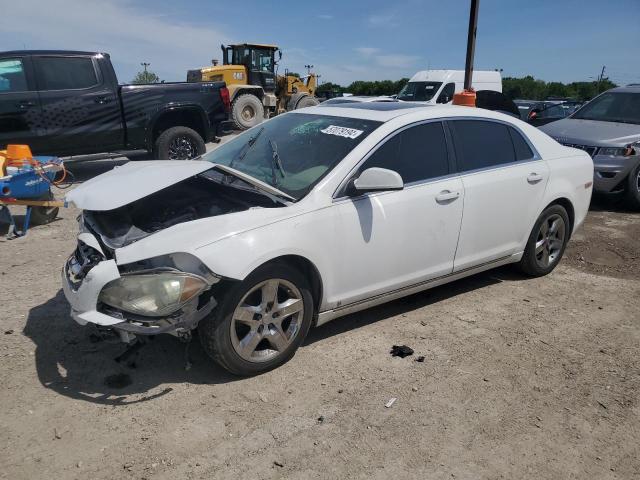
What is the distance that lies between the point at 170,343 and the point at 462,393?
6.45ft

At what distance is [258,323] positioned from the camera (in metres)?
3.21

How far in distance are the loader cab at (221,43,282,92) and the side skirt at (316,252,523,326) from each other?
16395 millimetres

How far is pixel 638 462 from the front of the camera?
8.75 feet

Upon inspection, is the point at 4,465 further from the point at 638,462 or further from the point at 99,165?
the point at 99,165

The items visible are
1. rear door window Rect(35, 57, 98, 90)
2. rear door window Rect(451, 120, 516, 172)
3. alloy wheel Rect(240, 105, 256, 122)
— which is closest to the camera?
rear door window Rect(451, 120, 516, 172)

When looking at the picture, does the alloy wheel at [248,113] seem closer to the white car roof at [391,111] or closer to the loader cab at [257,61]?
the loader cab at [257,61]

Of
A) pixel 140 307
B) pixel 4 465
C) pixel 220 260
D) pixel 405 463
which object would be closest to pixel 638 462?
pixel 405 463

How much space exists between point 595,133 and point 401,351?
20.4 ft

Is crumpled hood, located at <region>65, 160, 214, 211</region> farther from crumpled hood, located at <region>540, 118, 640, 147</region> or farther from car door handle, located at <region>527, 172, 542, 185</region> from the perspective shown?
crumpled hood, located at <region>540, 118, 640, 147</region>

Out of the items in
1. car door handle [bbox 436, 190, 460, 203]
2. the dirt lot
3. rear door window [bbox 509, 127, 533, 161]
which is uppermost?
rear door window [bbox 509, 127, 533, 161]

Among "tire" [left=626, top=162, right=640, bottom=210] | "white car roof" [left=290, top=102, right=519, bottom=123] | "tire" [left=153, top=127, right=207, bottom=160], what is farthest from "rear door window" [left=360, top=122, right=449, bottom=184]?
"tire" [left=153, top=127, right=207, bottom=160]

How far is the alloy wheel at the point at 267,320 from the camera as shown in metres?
3.14

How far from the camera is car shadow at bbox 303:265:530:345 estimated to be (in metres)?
3.97

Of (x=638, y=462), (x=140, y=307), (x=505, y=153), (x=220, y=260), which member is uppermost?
(x=505, y=153)
